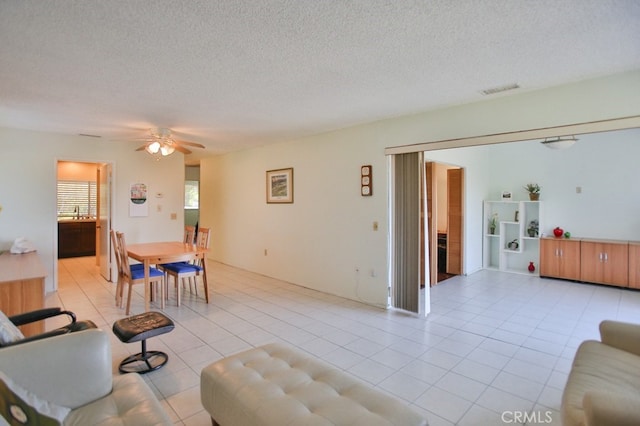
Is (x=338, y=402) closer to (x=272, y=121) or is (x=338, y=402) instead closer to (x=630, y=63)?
(x=630, y=63)

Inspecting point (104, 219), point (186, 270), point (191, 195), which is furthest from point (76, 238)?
point (186, 270)

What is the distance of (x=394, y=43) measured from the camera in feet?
6.93

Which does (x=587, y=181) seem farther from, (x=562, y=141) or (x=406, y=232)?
(x=406, y=232)

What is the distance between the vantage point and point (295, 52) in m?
2.24

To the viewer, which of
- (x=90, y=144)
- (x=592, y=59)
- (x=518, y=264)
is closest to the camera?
(x=592, y=59)

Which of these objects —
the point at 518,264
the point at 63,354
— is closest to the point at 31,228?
the point at 63,354

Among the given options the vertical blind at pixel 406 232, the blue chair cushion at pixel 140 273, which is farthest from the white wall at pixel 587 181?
the blue chair cushion at pixel 140 273

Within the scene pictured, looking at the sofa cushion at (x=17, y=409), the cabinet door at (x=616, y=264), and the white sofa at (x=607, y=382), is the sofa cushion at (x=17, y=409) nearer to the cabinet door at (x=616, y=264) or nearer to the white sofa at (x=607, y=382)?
the white sofa at (x=607, y=382)

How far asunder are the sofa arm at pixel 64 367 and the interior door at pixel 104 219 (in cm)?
445

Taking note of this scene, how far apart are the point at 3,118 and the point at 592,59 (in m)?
6.11

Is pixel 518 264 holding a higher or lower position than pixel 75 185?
lower

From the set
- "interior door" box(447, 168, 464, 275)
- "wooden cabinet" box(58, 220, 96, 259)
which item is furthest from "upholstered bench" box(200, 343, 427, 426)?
"wooden cabinet" box(58, 220, 96, 259)

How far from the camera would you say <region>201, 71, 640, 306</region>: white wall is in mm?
2869

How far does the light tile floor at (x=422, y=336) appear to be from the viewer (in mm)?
2291
